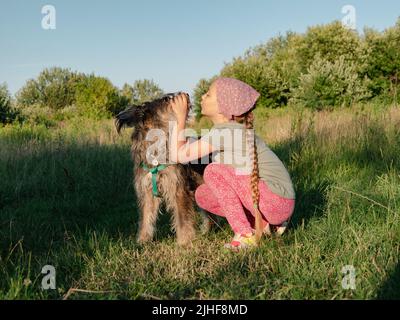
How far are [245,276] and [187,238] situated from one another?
1.25m

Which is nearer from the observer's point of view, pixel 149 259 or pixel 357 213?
pixel 149 259

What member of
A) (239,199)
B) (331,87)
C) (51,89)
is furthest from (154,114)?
(51,89)

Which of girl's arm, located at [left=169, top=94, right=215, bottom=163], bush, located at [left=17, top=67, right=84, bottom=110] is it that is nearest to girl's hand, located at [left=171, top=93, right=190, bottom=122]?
girl's arm, located at [left=169, top=94, right=215, bottom=163]

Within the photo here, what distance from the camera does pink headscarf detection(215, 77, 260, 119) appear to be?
13.0 feet

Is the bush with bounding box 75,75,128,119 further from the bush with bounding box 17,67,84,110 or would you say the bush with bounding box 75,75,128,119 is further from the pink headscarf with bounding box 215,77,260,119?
the pink headscarf with bounding box 215,77,260,119

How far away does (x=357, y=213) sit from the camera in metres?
4.55

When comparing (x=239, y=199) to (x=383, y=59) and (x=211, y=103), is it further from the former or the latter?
(x=383, y=59)

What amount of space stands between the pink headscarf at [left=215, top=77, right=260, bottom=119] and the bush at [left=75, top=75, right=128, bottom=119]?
66.8 feet

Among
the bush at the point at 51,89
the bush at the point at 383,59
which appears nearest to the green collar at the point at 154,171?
the bush at the point at 383,59

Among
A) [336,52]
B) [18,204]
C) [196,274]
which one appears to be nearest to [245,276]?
[196,274]

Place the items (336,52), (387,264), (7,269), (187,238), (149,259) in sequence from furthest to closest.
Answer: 1. (336,52)
2. (187,238)
3. (149,259)
4. (7,269)
5. (387,264)

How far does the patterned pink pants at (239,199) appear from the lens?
4.04 metres

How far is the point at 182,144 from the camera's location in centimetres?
412
